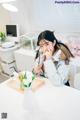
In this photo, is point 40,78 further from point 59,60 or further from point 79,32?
point 79,32

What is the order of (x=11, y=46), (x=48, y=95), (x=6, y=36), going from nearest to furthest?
(x=48, y=95)
(x=11, y=46)
(x=6, y=36)

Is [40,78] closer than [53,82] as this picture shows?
No

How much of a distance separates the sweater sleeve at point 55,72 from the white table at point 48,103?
0.20ft

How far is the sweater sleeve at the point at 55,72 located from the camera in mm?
1742

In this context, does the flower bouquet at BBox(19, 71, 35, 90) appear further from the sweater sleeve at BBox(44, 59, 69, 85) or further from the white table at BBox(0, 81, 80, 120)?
the sweater sleeve at BBox(44, 59, 69, 85)

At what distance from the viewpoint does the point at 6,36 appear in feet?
11.9

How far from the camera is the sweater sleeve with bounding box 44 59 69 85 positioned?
1.74m

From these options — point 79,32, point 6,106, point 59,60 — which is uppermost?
point 79,32

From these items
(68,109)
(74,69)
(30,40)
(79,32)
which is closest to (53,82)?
(68,109)

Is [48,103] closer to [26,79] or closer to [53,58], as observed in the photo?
[26,79]

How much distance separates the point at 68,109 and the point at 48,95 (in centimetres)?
25

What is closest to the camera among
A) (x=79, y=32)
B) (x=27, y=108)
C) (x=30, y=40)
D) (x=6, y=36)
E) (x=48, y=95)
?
(x=27, y=108)

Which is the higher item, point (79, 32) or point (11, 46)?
point (79, 32)

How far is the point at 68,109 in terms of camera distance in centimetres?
141
